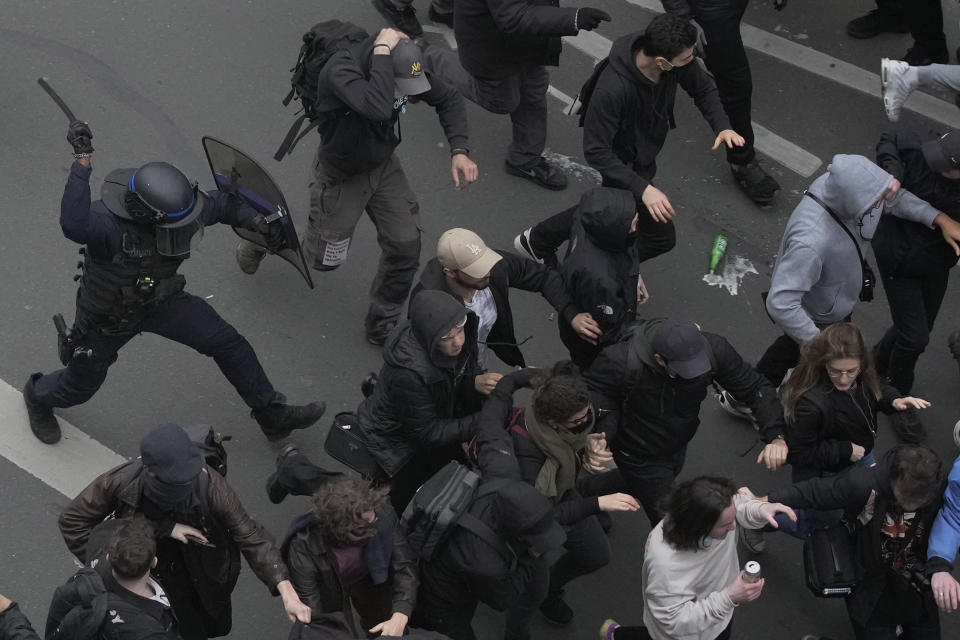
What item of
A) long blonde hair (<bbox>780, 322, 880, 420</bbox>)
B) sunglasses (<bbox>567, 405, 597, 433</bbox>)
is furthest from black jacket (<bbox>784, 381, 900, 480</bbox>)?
sunglasses (<bbox>567, 405, 597, 433</bbox>)

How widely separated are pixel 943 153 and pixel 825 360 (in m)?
1.36

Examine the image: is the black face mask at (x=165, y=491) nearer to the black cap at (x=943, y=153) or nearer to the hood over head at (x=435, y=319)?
the hood over head at (x=435, y=319)

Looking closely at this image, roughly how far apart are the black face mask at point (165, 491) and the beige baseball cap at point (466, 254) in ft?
5.39

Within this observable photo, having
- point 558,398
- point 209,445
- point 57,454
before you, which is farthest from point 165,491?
point 57,454

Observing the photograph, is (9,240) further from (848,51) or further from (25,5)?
(848,51)

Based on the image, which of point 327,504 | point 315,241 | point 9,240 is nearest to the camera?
point 327,504

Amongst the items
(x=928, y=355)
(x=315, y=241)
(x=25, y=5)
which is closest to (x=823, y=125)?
(x=928, y=355)

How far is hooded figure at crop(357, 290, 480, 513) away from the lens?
5094 mm

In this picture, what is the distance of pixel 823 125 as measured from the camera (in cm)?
850

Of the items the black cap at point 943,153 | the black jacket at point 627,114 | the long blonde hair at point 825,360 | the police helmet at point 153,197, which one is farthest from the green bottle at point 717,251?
the police helmet at point 153,197

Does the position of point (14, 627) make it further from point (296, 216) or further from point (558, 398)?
point (296, 216)

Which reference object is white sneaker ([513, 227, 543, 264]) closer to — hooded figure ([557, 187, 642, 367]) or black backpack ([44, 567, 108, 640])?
hooded figure ([557, 187, 642, 367])

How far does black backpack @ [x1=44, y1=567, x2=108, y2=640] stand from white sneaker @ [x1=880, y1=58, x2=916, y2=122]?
17.6 ft

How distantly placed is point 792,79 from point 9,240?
554 cm
